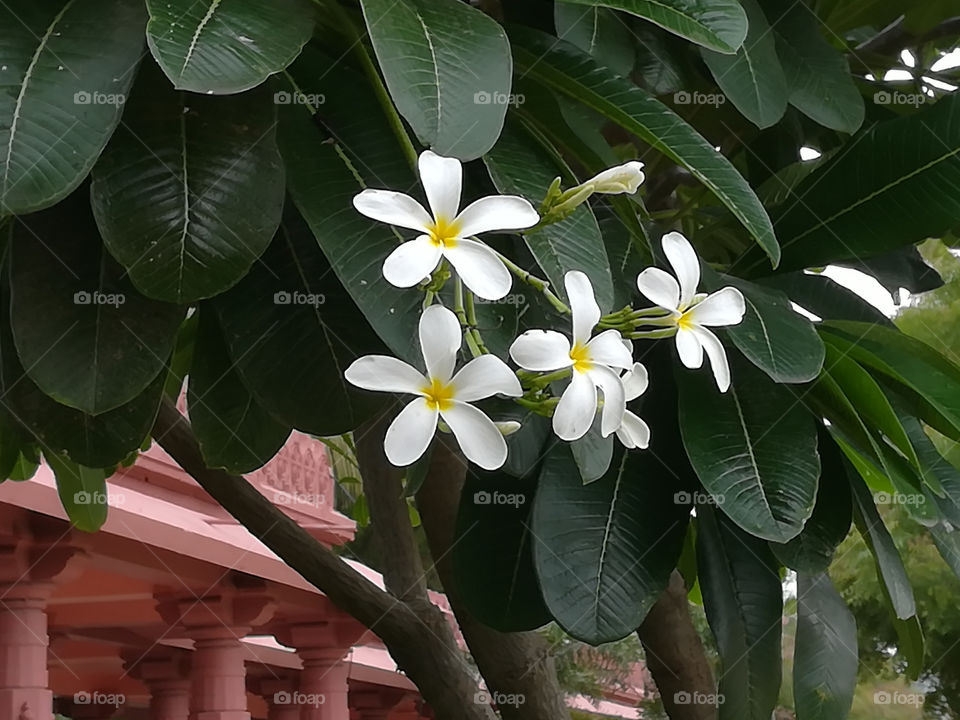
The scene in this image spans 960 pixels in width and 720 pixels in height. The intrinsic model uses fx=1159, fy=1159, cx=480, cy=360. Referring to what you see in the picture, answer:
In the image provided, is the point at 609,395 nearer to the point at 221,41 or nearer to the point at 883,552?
the point at 221,41

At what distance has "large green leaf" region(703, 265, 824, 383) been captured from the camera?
2.20ft

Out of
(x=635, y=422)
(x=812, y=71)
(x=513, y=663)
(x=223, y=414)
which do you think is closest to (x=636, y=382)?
(x=635, y=422)

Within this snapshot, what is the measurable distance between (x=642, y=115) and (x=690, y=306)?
11cm

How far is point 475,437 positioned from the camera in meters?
0.48

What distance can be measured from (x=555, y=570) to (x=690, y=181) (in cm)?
65

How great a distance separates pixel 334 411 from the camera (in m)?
0.65

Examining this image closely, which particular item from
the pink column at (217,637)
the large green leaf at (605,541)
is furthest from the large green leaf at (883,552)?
the pink column at (217,637)

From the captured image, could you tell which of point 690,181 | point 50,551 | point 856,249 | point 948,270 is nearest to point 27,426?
point 856,249

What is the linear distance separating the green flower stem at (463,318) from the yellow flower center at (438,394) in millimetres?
33

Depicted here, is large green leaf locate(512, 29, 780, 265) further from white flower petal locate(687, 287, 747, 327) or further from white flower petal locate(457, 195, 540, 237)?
white flower petal locate(457, 195, 540, 237)

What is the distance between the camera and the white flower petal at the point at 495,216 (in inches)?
19.0

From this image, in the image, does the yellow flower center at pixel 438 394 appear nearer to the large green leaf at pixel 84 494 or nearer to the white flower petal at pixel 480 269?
the white flower petal at pixel 480 269

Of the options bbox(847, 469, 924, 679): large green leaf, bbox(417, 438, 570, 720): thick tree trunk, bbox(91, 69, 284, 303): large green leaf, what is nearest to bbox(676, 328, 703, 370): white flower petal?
bbox(91, 69, 284, 303): large green leaf

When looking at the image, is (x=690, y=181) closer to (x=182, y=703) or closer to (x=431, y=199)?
(x=431, y=199)
